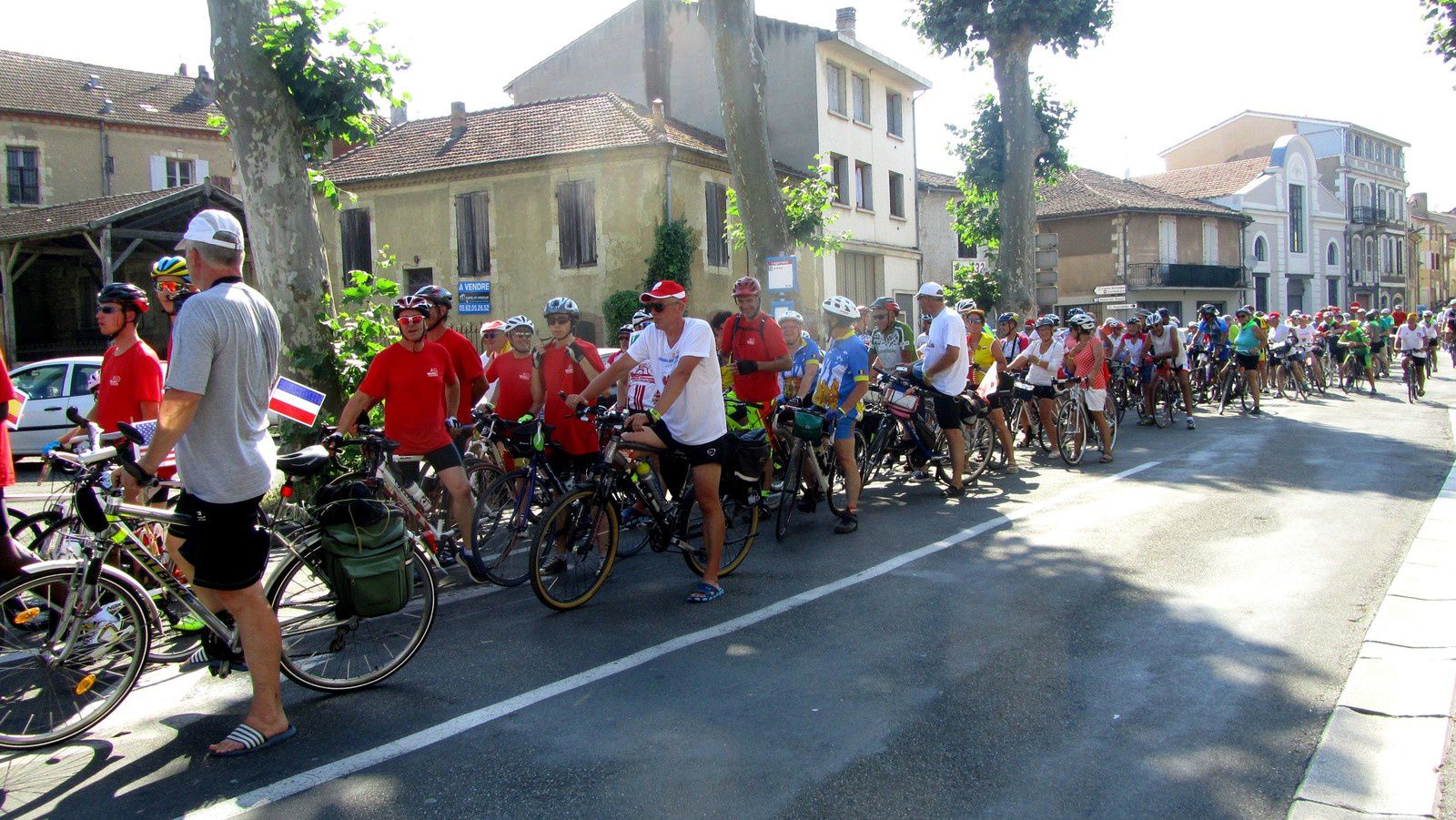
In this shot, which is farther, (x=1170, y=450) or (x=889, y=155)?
(x=889, y=155)

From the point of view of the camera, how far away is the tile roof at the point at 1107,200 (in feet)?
163

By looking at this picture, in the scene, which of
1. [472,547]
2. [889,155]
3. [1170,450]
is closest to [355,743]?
[472,547]

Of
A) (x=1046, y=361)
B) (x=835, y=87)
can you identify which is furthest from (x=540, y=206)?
(x=1046, y=361)

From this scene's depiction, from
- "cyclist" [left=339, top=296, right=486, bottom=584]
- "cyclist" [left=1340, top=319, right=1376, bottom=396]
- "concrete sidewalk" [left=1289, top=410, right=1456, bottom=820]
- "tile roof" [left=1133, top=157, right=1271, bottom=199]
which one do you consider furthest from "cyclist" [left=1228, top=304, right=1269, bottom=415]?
"tile roof" [left=1133, top=157, right=1271, bottom=199]

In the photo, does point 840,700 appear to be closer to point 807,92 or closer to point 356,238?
point 356,238

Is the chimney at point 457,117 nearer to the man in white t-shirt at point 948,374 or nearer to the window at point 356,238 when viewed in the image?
the window at point 356,238

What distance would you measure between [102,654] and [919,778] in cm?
328

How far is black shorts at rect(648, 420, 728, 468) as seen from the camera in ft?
20.4

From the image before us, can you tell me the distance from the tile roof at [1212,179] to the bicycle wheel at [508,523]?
58.8 meters

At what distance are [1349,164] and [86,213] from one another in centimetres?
7256

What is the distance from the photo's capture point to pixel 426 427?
6770 millimetres

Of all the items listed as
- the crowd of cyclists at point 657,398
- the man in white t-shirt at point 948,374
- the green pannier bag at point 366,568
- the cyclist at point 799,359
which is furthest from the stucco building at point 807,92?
the green pannier bag at point 366,568

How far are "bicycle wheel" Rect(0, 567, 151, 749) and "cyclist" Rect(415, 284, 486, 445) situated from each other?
3.19m

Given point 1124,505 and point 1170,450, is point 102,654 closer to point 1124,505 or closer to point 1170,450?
point 1124,505
